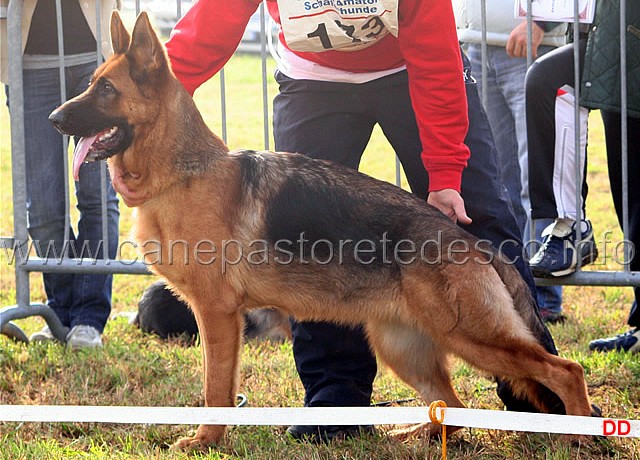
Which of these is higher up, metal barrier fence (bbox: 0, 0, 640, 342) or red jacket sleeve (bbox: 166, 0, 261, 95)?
red jacket sleeve (bbox: 166, 0, 261, 95)

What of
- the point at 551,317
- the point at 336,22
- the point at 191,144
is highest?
the point at 336,22

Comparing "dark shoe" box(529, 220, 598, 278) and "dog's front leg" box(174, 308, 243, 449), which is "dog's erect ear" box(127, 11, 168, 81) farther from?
"dark shoe" box(529, 220, 598, 278)

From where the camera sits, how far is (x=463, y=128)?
349cm

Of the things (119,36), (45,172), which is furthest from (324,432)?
(45,172)

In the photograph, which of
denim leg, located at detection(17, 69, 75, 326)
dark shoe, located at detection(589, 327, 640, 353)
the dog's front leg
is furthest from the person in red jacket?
denim leg, located at detection(17, 69, 75, 326)

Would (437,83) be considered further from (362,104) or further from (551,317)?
(551,317)

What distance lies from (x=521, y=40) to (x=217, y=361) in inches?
114

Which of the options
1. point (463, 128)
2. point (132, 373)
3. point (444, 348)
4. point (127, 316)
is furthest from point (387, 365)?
point (127, 316)

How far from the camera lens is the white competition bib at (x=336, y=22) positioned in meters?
3.34

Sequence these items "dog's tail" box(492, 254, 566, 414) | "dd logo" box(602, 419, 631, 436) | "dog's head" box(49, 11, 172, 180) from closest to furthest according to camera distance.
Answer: "dd logo" box(602, 419, 631, 436)
"dog's head" box(49, 11, 172, 180)
"dog's tail" box(492, 254, 566, 414)

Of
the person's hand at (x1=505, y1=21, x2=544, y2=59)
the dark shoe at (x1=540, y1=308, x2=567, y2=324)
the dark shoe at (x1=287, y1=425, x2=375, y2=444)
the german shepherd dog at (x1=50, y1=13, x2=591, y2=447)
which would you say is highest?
the person's hand at (x1=505, y1=21, x2=544, y2=59)

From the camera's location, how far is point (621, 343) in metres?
4.86

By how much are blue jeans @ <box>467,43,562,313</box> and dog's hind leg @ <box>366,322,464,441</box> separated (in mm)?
1960

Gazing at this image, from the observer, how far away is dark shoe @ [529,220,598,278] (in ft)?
14.6
